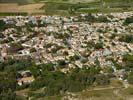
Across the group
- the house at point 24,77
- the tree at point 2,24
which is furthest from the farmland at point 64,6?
the house at point 24,77

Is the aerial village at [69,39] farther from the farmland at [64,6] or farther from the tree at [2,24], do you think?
the farmland at [64,6]

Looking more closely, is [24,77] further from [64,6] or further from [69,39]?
[64,6]

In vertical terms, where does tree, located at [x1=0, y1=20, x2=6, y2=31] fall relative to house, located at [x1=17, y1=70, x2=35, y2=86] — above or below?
above

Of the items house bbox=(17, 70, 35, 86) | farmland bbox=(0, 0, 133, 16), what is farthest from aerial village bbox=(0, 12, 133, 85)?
farmland bbox=(0, 0, 133, 16)

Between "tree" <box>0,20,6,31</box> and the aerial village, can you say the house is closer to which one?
the aerial village

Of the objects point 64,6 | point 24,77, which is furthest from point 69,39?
point 64,6

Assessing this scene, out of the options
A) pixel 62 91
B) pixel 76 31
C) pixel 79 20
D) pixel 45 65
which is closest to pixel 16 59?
pixel 45 65

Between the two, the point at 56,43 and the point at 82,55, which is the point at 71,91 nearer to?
the point at 82,55

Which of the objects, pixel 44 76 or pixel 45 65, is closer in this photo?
pixel 44 76
